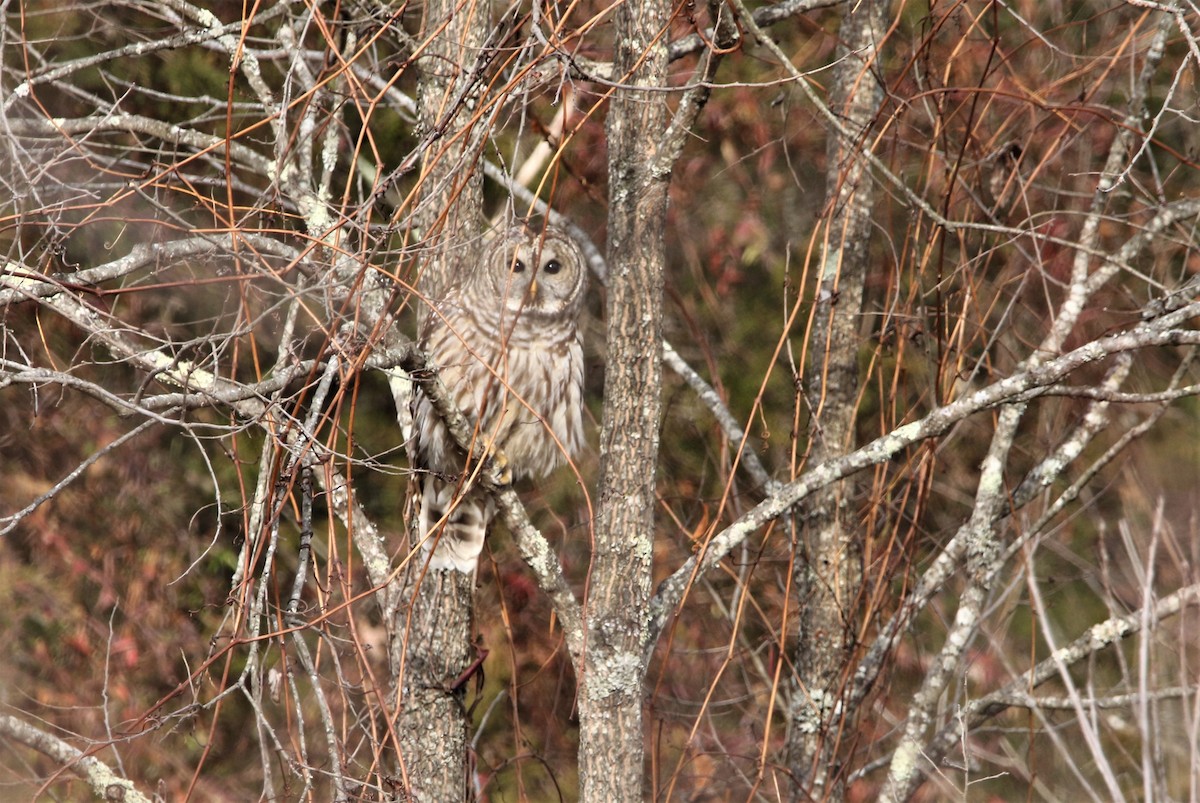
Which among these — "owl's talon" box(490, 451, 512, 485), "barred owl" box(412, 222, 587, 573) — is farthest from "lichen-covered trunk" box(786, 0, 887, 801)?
"owl's talon" box(490, 451, 512, 485)

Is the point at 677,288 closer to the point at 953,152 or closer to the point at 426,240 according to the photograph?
the point at 953,152

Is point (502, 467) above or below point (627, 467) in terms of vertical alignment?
below

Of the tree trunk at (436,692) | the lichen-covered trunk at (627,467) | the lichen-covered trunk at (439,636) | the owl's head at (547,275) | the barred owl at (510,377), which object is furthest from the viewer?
the owl's head at (547,275)

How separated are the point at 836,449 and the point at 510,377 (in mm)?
1129

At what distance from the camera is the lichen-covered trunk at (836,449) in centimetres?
416

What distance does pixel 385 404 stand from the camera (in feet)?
20.0

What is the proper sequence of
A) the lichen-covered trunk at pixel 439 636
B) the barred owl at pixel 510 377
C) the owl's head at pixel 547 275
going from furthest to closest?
the owl's head at pixel 547 275, the barred owl at pixel 510 377, the lichen-covered trunk at pixel 439 636

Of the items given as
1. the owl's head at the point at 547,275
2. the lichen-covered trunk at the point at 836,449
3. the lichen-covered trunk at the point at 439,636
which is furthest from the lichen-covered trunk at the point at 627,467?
the owl's head at the point at 547,275

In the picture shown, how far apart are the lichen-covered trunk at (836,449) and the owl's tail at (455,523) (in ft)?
3.54

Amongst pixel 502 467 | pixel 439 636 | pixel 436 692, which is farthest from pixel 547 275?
pixel 436 692

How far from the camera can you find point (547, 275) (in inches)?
181

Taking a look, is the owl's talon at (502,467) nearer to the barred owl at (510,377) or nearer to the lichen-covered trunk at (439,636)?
the barred owl at (510,377)

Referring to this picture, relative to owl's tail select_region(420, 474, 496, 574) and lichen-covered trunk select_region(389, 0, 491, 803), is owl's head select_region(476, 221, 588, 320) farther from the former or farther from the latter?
owl's tail select_region(420, 474, 496, 574)

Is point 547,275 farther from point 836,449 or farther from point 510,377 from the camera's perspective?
point 836,449
